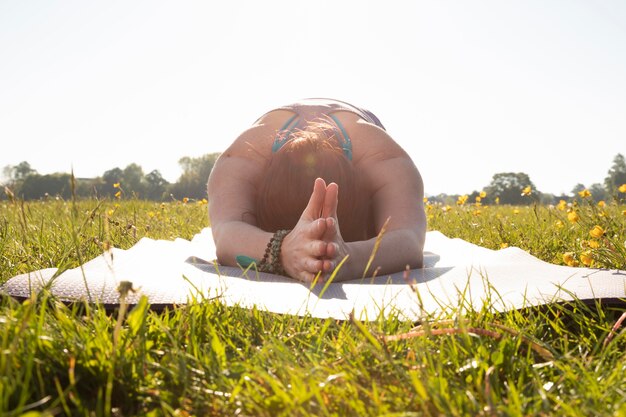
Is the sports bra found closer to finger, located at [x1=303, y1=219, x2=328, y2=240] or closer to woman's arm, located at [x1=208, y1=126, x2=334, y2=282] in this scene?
woman's arm, located at [x1=208, y1=126, x2=334, y2=282]

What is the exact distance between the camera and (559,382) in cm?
108

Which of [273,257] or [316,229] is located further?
[273,257]

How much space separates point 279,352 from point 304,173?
5.67 ft

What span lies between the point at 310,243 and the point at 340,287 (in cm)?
23

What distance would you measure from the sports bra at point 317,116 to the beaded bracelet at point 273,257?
2.73 ft

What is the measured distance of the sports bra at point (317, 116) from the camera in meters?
3.10

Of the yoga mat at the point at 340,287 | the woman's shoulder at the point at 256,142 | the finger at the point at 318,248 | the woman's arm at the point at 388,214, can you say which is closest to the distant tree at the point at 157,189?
the woman's shoulder at the point at 256,142

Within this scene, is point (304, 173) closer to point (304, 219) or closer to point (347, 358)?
point (304, 219)

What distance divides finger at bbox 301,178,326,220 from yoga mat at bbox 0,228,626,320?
302 mm

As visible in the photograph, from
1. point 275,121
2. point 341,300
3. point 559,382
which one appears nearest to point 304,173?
point 275,121

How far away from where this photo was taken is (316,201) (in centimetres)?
214

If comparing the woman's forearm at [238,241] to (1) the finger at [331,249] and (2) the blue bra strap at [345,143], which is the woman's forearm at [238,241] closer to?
(1) the finger at [331,249]

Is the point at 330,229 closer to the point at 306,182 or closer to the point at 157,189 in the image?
the point at 306,182

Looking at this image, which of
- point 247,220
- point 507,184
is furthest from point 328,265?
point 507,184
